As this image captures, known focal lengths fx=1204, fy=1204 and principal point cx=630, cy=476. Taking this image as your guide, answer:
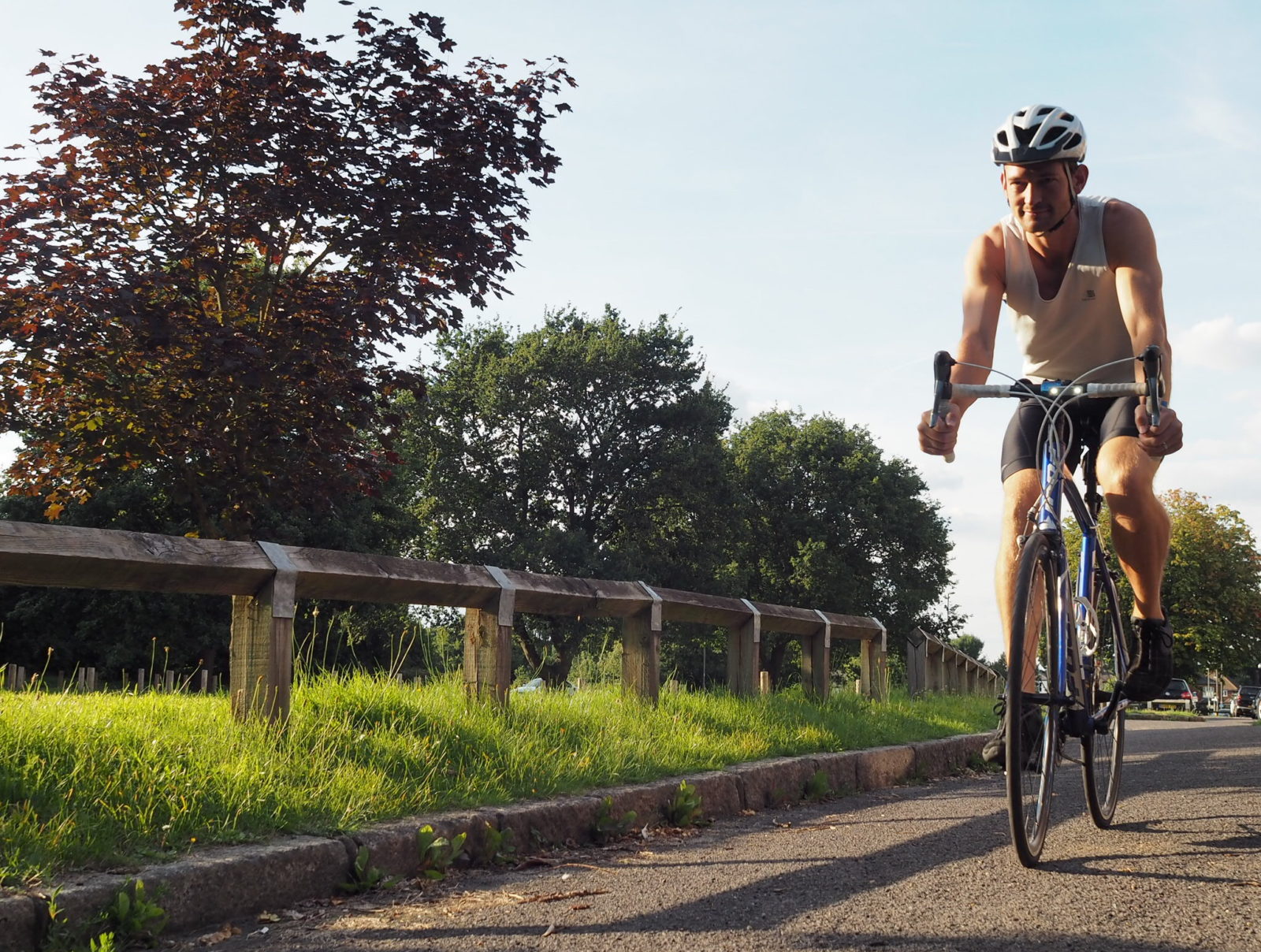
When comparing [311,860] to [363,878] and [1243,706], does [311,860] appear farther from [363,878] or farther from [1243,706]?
[1243,706]

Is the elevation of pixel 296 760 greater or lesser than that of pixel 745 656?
lesser

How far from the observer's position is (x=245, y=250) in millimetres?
9688

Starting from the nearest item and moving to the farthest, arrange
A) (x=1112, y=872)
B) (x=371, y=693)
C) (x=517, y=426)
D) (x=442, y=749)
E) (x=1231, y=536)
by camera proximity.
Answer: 1. (x=1112, y=872)
2. (x=442, y=749)
3. (x=371, y=693)
4. (x=517, y=426)
5. (x=1231, y=536)

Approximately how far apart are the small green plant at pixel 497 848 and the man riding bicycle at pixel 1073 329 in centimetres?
181

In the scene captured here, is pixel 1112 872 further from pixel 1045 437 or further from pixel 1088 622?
pixel 1045 437

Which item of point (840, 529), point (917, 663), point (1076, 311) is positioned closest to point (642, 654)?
point (1076, 311)

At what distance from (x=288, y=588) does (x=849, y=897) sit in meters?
2.59

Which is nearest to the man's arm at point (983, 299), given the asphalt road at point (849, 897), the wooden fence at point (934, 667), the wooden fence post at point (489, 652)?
the asphalt road at point (849, 897)

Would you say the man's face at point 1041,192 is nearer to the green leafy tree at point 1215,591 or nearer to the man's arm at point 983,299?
the man's arm at point 983,299

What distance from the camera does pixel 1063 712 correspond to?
4020mm

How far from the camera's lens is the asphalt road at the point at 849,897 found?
121 inches

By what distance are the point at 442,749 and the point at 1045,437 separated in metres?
2.76

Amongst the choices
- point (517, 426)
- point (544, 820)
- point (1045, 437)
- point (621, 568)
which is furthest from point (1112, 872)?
point (517, 426)

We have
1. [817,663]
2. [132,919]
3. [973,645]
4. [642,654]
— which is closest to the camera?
[132,919]
